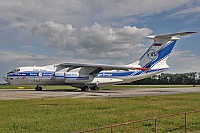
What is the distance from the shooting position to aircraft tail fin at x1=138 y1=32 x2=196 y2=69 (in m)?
48.0

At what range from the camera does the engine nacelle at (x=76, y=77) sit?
43406 mm

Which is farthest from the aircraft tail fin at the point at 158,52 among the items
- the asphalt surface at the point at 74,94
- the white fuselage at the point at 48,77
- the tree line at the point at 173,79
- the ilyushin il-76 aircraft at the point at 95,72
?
the tree line at the point at 173,79

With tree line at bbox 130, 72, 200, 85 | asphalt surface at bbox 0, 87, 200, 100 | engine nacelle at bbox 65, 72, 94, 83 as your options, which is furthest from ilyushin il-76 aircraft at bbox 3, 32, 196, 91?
tree line at bbox 130, 72, 200, 85

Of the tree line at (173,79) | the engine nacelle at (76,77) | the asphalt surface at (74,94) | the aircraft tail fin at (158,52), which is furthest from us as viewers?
the tree line at (173,79)

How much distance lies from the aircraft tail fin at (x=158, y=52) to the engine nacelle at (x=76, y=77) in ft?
33.3

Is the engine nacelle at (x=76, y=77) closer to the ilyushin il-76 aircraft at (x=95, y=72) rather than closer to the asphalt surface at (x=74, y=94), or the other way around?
the ilyushin il-76 aircraft at (x=95, y=72)

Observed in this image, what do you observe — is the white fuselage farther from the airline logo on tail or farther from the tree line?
the tree line

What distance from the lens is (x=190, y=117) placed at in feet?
47.4

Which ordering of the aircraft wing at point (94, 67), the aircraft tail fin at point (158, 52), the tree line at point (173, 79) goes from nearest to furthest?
the aircraft wing at point (94, 67), the aircraft tail fin at point (158, 52), the tree line at point (173, 79)

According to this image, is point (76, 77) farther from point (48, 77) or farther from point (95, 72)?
A: point (48, 77)

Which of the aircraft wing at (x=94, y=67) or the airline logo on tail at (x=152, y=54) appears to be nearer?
the aircraft wing at (x=94, y=67)

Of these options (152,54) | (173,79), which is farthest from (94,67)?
(173,79)

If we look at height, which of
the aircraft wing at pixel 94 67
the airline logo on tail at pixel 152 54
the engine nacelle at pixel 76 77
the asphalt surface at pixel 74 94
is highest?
the airline logo on tail at pixel 152 54

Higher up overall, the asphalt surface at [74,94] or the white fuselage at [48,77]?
the white fuselage at [48,77]
